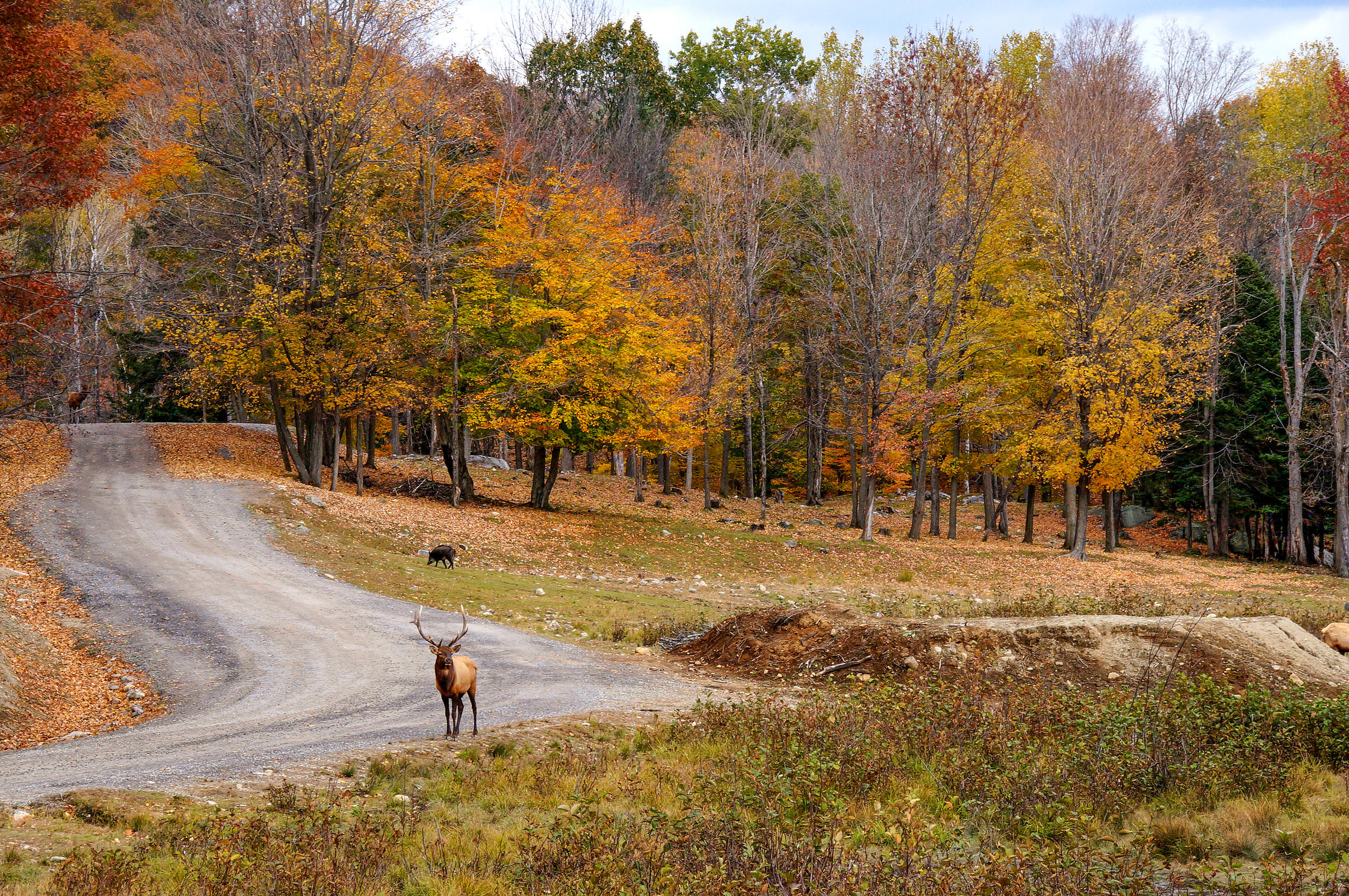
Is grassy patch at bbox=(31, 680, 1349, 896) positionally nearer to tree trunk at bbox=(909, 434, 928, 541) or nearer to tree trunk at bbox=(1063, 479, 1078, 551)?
tree trunk at bbox=(909, 434, 928, 541)

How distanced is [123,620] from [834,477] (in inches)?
1743

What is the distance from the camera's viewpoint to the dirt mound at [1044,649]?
12.1 metres

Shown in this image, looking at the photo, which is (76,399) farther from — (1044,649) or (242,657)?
(1044,649)

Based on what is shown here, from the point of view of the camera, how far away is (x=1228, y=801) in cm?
762

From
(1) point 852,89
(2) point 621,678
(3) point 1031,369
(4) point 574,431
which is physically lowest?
(2) point 621,678

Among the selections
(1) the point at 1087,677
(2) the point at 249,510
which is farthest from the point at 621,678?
(2) the point at 249,510

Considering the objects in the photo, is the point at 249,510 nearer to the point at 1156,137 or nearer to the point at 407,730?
the point at 407,730

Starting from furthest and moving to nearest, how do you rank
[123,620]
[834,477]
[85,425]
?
[834,477] < [85,425] < [123,620]

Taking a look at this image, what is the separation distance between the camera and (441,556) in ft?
74.3

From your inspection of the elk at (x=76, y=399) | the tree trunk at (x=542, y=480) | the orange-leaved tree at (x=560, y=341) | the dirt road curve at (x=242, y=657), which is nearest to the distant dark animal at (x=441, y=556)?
the dirt road curve at (x=242, y=657)

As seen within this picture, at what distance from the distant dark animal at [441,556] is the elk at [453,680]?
40.7 feet

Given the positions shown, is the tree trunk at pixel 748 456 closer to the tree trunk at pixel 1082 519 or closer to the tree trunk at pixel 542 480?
the tree trunk at pixel 542 480

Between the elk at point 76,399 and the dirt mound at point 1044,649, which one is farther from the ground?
the elk at point 76,399

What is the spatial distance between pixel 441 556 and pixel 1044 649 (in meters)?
14.5
